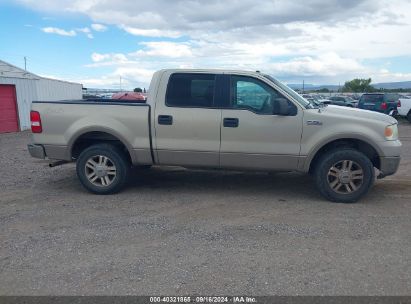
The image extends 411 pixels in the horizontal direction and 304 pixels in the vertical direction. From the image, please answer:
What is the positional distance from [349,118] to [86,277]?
4.15m

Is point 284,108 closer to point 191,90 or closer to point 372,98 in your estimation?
point 191,90

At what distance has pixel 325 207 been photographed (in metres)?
5.57

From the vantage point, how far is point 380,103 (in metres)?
23.2

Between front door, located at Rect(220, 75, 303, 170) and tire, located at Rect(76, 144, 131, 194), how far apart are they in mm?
1630

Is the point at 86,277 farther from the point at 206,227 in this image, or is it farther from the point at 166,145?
the point at 166,145

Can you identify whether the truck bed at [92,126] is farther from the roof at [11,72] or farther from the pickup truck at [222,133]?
the roof at [11,72]

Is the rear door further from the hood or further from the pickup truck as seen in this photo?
the hood

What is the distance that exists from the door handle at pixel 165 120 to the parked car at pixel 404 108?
64.7 feet

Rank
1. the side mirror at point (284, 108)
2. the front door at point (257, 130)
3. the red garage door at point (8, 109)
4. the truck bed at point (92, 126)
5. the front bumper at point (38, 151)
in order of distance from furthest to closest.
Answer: the red garage door at point (8, 109)
the front bumper at point (38, 151)
the truck bed at point (92, 126)
the front door at point (257, 130)
the side mirror at point (284, 108)

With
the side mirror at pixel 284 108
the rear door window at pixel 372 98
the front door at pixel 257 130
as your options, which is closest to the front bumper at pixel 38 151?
the front door at pixel 257 130

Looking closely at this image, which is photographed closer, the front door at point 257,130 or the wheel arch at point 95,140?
the front door at point 257,130

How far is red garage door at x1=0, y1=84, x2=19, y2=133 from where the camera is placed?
18.2 metres

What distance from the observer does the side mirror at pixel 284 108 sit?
5629 mm

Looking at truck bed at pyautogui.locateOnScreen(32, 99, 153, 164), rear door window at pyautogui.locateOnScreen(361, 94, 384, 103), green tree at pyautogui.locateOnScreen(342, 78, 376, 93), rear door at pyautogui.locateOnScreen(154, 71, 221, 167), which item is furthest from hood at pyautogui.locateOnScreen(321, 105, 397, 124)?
green tree at pyautogui.locateOnScreen(342, 78, 376, 93)
